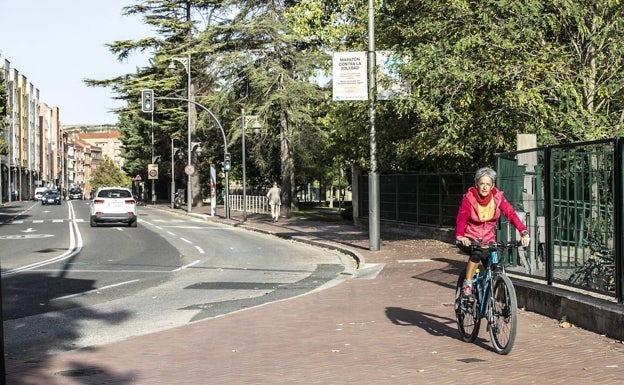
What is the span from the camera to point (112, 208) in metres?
34.0

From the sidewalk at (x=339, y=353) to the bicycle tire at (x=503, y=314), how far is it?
144 mm

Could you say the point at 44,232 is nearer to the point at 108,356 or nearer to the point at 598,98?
the point at 598,98

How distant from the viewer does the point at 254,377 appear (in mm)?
6586

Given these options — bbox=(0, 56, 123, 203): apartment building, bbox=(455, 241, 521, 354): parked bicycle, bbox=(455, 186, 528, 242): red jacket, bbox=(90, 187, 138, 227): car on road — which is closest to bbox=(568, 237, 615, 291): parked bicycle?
bbox=(455, 241, 521, 354): parked bicycle

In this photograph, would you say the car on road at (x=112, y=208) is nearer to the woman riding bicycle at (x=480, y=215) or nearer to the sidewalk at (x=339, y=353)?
the sidewalk at (x=339, y=353)

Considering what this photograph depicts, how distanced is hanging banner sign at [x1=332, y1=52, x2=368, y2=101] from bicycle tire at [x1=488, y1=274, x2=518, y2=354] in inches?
495

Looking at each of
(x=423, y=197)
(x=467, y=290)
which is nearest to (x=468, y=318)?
(x=467, y=290)

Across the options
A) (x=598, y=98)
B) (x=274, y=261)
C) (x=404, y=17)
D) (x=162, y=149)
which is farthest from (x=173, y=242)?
(x=162, y=149)

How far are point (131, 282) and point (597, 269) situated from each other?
8.50 metres

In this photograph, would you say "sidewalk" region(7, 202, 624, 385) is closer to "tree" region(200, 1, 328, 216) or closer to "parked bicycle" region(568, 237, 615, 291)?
"parked bicycle" region(568, 237, 615, 291)

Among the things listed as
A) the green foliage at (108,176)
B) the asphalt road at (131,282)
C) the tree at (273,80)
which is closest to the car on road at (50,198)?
the tree at (273,80)

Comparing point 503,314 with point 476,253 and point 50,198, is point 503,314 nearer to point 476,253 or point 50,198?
point 476,253

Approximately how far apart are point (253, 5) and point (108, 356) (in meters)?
37.5

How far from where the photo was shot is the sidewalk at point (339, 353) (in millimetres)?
6535
